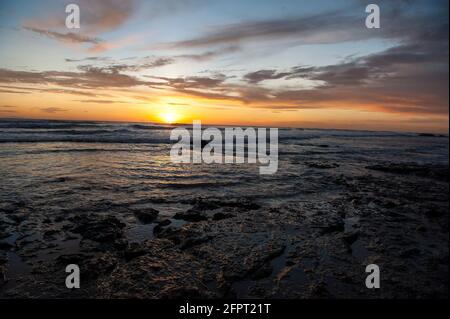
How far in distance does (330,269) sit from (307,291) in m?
1.06

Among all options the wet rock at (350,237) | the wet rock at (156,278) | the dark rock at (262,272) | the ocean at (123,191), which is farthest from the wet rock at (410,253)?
the wet rock at (156,278)

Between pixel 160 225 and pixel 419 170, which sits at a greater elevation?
pixel 419 170

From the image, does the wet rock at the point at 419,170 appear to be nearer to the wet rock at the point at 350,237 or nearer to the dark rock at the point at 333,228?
the dark rock at the point at 333,228

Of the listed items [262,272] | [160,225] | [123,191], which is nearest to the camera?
[262,272]

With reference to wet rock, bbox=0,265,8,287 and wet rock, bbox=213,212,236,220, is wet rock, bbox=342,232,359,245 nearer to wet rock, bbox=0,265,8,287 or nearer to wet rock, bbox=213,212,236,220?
wet rock, bbox=213,212,236,220

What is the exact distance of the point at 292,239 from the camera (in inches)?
302

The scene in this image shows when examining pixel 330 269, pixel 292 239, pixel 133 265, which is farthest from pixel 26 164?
pixel 330 269

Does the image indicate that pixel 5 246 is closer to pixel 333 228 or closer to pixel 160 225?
pixel 160 225

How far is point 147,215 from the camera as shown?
9047 millimetres

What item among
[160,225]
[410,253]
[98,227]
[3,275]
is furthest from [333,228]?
[3,275]

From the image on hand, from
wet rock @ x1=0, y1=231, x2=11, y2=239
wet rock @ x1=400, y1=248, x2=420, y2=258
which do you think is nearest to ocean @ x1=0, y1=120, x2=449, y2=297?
wet rock @ x1=0, y1=231, x2=11, y2=239

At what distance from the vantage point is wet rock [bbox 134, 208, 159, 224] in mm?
8789

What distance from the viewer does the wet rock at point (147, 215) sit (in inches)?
346
